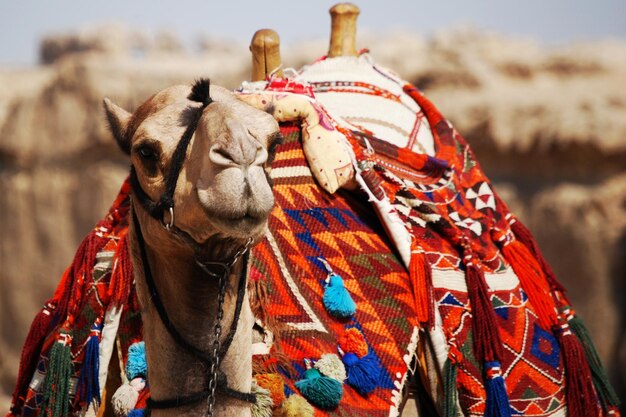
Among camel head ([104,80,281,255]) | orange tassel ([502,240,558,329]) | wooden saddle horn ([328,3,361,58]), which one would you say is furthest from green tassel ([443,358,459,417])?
wooden saddle horn ([328,3,361,58])

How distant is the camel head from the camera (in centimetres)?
171

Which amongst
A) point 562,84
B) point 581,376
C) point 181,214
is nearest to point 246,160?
point 181,214

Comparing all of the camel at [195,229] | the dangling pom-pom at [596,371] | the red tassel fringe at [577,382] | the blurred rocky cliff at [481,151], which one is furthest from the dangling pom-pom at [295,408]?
the blurred rocky cliff at [481,151]

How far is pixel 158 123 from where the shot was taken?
1898mm

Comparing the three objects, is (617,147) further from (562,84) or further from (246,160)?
(246,160)

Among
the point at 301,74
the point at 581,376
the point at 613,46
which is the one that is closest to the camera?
the point at 581,376

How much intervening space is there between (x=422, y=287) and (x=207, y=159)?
1141mm

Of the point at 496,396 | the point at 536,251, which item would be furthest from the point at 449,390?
the point at 536,251

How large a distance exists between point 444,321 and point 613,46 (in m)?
8.03

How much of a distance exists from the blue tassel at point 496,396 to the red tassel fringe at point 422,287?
0.23m

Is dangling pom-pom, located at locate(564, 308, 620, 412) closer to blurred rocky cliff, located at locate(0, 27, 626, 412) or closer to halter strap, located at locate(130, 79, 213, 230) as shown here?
halter strap, located at locate(130, 79, 213, 230)

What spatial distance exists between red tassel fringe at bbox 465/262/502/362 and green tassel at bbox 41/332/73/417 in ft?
3.81

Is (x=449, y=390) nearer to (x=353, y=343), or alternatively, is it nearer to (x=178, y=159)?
(x=353, y=343)

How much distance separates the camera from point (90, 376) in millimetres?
2496
